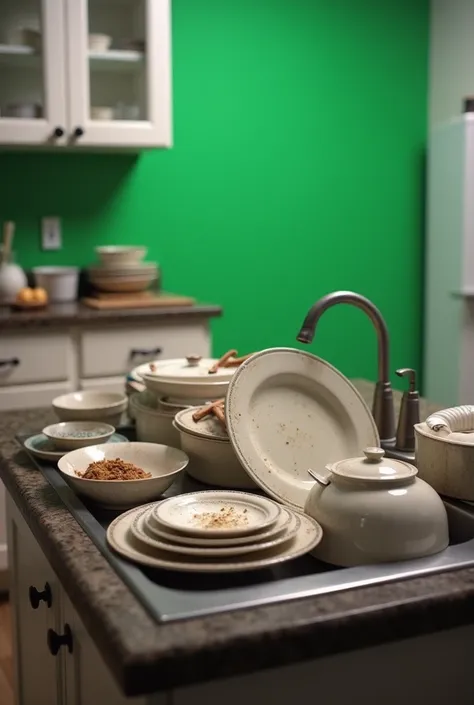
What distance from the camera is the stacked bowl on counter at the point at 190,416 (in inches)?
53.5

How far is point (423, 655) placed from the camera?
997 millimetres

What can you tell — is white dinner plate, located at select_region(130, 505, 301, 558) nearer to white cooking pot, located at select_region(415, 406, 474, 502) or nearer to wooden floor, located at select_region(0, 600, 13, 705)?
white cooking pot, located at select_region(415, 406, 474, 502)

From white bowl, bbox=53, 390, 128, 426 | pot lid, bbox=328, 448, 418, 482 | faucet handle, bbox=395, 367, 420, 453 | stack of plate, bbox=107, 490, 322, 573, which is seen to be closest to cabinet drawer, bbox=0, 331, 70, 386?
white bowl, bbox=53, 390, 128, 426

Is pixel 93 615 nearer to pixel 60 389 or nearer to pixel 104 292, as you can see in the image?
pixel 60 389

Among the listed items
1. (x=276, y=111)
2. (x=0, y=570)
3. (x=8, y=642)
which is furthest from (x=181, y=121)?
(x=8, y=642)

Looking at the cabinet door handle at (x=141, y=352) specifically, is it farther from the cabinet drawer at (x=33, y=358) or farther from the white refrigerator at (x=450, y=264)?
the white refrigerator at (x=450, y=264)

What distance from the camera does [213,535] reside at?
1.03 m

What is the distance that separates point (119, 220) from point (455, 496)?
2599mm

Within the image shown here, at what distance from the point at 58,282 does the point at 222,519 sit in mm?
2446

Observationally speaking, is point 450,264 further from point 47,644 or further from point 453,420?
point 47,644

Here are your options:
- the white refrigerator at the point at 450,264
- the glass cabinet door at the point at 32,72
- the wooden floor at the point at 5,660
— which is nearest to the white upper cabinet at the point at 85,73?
the glass cabinet door at the point at 32,72

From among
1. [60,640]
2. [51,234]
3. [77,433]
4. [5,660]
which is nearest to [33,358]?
[51,234]

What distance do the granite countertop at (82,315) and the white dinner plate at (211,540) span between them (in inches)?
77.5

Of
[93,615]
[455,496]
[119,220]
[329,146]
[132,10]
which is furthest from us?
[329,146]
